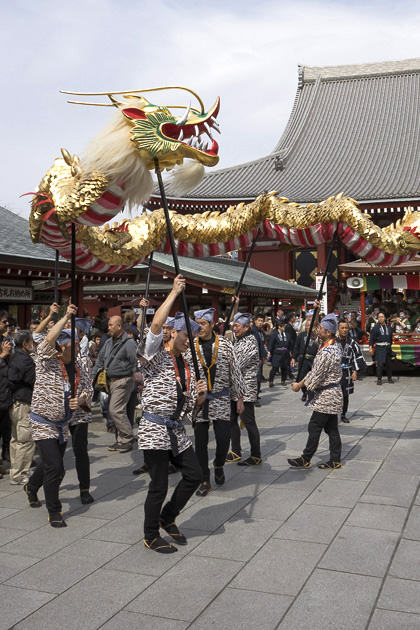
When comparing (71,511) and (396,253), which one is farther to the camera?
(396,253)

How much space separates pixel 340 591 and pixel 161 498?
55.2 inches

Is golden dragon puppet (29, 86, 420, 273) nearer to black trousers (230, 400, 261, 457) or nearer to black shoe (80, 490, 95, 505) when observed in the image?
black trousers (230, 400, 261, 457)

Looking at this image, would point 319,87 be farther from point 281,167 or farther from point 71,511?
point 71,511

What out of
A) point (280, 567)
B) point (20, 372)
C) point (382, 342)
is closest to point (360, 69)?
point (382, 342)

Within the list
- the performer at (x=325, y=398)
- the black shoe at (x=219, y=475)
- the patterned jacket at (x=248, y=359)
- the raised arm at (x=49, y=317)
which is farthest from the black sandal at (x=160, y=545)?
the patterned jacket at (x=248, y=359)

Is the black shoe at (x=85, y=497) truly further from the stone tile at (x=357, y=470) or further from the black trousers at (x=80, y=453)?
the stone tile at (x=357, y=470)

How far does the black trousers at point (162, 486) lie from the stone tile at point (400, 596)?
1513 mm

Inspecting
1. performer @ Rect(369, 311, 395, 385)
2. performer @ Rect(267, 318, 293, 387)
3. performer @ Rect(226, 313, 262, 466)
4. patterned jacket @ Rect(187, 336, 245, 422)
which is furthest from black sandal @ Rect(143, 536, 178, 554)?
performer @ Rect(369, 311, 395, 385)

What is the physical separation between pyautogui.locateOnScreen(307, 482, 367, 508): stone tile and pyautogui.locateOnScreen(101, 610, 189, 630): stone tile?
7.81 ft

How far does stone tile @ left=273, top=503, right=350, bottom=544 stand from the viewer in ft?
15.3

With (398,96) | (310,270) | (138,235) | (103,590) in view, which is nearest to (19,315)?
(138,235)

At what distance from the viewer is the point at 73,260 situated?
5.50 m

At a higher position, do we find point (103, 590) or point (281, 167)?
point (281, 167)

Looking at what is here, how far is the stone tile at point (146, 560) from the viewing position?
161 inches
